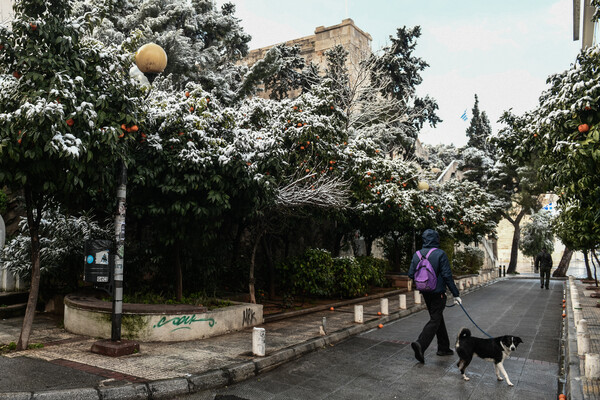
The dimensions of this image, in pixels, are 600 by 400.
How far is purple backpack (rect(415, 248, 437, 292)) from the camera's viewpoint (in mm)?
6945

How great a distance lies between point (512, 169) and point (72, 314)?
3477 cm

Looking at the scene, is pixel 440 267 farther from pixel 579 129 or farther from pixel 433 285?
pixel 579 129

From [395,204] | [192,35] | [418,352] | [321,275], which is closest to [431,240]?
[418,352]

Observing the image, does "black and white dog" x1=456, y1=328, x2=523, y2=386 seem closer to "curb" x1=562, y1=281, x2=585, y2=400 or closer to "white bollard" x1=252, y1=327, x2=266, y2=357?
"curb" x1=562, y1=281, x2=585, y2=400

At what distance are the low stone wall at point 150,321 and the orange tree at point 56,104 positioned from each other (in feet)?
3.99

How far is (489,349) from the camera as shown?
5.98 metres

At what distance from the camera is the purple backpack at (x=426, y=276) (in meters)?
6.95

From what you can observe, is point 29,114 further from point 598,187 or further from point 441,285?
point 598,187

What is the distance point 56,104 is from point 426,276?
18.7 ft

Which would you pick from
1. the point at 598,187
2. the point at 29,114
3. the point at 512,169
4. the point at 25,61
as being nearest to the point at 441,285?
the point at 598,187

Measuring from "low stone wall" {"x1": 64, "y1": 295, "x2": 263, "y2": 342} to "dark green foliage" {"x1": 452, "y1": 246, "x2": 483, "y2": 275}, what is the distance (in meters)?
24.0

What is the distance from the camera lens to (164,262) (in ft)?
34.1

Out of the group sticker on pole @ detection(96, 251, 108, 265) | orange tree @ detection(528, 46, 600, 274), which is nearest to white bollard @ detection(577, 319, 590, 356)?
orange tree @ detection(528, 46, 600, 274)

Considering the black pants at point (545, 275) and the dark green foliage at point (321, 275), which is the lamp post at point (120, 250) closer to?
the dark green foliage at point (321, 275)
